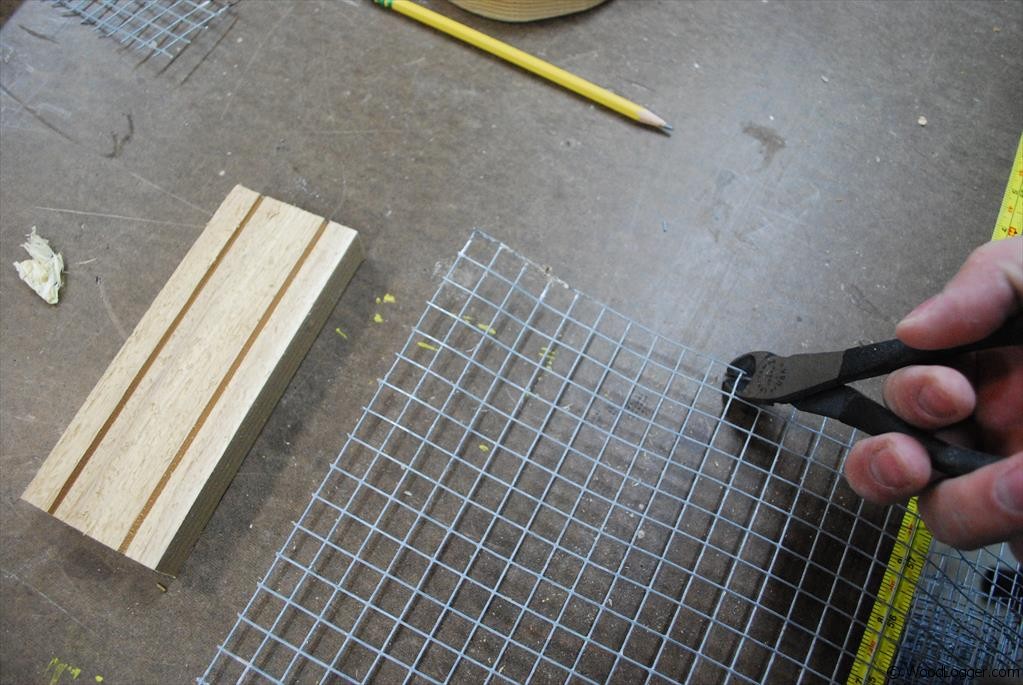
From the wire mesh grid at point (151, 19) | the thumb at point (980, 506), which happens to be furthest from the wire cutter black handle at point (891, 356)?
the wire mesh grid at point (151, 19)

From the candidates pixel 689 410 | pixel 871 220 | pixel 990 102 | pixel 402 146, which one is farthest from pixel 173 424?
pixel 990 102

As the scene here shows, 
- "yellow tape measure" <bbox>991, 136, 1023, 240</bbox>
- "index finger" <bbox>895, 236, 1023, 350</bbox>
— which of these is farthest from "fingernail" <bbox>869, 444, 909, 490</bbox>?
"yellow tape measure" <bbox>991, 136, 1023, 240</bbox>

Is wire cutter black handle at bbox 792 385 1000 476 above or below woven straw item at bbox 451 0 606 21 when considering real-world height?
below

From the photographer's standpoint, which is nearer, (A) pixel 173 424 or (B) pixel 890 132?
(A) pixel 173 424

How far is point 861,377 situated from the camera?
2.59 feet

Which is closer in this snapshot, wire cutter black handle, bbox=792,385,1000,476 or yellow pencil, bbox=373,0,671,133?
wire cutter black handle, bbox=792,385,1000,476

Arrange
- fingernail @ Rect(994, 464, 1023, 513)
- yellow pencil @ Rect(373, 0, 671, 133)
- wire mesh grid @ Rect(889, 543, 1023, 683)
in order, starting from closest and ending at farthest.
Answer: fingernail @ Rect(994, 464, 1023, 513) < wire mesh grid @ Rect(889, 543, 1023, 683) < yellow pencil @ Rect(373, 0, 671, 133)

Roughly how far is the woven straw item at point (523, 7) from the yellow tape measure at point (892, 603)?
38.1 inches

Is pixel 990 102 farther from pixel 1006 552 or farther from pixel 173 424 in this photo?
pixel 173 424

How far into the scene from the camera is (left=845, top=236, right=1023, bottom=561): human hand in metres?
0.69

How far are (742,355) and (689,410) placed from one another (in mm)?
112

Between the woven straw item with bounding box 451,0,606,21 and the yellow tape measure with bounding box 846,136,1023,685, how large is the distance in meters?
0.97

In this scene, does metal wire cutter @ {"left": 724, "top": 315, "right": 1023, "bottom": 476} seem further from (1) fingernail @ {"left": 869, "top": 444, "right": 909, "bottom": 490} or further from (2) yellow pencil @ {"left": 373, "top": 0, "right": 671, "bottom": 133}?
(2) yellow pencil @ {"left": 373, "top": 0, "right": 671, "bottom": 133}

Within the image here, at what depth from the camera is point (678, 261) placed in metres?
1.12
